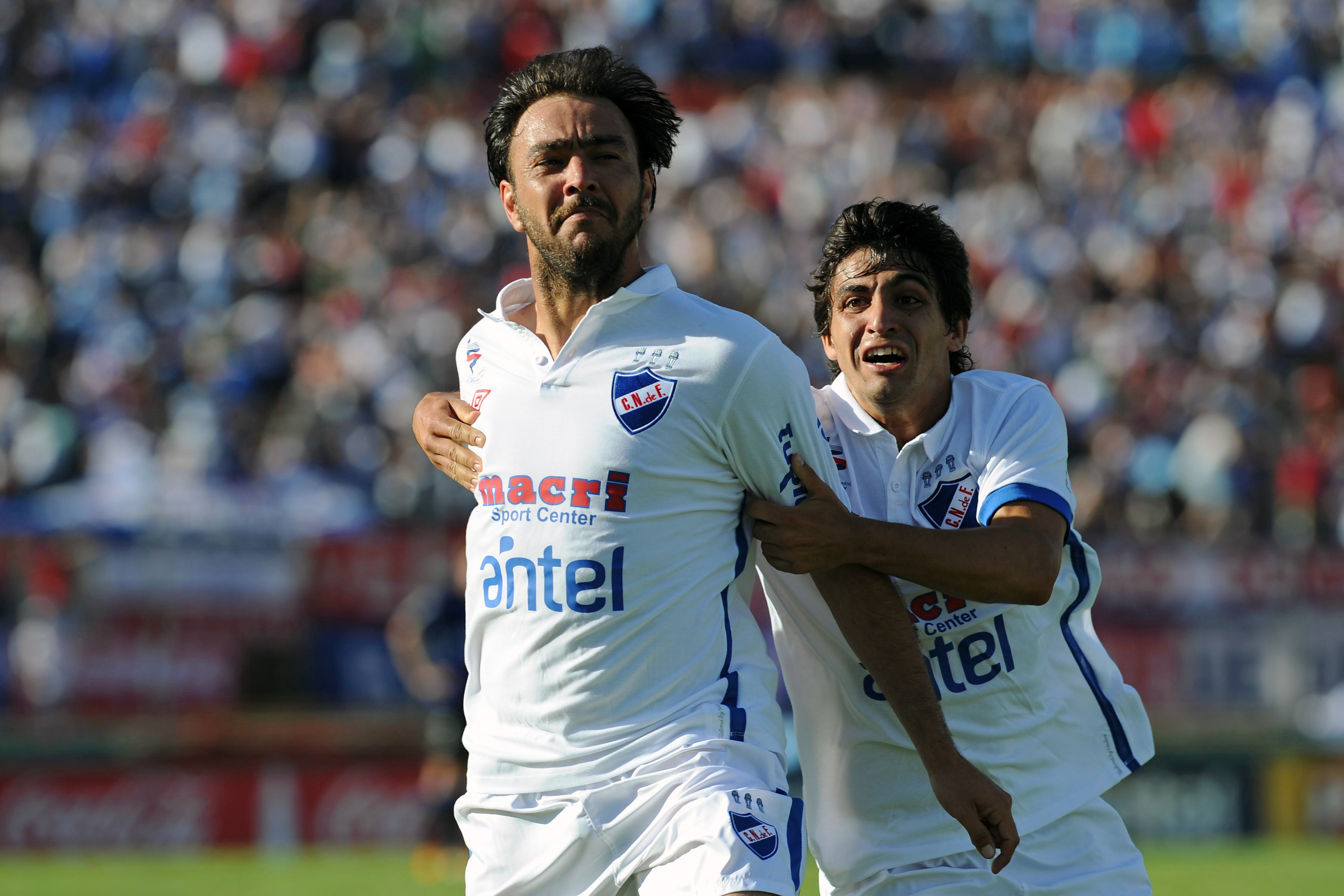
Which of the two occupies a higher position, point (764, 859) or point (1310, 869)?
point (764, 859)

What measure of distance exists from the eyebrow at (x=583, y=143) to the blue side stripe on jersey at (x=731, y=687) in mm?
922

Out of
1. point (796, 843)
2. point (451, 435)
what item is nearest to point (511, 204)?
point (451, 435)

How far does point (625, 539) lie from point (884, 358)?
93 centimetres

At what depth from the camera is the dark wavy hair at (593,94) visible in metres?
3.87

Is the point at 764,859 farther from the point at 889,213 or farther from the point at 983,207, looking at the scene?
the point at 983,207

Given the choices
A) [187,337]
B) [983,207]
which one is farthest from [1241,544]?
[187,337]

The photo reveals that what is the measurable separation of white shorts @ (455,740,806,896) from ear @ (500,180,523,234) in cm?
126

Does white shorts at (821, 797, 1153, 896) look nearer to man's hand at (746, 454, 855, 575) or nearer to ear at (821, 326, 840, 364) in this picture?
man's hand at (746, 454, 855, 575)

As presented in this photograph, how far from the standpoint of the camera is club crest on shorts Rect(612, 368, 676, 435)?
373 centimetres

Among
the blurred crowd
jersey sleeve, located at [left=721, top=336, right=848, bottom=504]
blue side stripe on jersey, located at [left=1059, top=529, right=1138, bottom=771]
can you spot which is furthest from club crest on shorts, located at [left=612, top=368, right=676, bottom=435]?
the blurred crowd

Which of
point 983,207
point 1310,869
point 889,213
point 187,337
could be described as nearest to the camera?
point 889,213

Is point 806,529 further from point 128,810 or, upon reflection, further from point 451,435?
point 128,810

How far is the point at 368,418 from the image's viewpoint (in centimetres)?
1608

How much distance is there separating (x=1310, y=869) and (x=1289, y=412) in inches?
275
